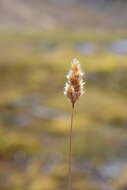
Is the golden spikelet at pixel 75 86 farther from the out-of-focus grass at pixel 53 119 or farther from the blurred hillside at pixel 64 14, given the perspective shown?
the blurred hillside at pixel 64 14

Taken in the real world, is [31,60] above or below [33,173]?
above

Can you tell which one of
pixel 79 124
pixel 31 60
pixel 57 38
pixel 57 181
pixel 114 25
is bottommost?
pixel 57 181

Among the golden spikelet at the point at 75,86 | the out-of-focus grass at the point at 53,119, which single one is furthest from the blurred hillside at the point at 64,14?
the golden spikelet at the point at 75,86

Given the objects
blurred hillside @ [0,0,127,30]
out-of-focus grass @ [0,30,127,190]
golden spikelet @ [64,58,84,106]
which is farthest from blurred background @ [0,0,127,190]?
golden spikelet @ [64,58,84,106]

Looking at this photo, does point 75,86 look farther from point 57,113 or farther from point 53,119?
point 57,113

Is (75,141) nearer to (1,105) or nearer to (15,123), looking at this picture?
(15,123)

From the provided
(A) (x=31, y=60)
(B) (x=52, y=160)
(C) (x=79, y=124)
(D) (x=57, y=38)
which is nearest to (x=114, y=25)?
(D) (x=57, y=38)

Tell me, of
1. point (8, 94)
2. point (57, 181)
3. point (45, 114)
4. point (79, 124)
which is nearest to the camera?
point (57, 181)

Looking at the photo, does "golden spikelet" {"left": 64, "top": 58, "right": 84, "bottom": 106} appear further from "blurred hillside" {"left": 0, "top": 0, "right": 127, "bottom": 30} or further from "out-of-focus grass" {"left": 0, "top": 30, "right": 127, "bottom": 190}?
"blurred hillside" {"left": 0, "top": 0, "right": 127, "bottom": 30}
